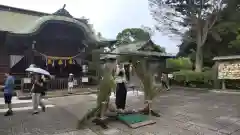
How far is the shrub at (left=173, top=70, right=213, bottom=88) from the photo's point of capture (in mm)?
14414

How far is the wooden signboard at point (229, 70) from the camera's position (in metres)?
11.9

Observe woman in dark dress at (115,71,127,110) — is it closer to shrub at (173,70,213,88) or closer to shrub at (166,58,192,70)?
shrub at (173,70,213,88)

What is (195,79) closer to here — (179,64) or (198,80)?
(198,80)

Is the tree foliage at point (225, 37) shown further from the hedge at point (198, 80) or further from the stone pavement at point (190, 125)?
the stone pavement at point (190, 125)

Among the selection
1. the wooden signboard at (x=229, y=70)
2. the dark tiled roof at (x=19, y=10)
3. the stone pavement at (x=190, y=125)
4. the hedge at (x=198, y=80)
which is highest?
→ the dark tiled roof at (x=19, y=10)

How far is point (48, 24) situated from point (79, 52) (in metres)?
3.52

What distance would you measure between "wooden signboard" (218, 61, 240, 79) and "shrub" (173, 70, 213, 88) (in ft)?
4.87

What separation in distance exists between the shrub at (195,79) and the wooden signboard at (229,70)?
1483 millimetres

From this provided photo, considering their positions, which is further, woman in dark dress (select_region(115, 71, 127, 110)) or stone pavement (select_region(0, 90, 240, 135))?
woman in dark dress (select_region(115, 71, 127, 110))

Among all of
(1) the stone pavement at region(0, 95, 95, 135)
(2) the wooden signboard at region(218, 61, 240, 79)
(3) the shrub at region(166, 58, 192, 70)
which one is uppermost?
(3) the shrub at region(166, 58, 192, 70)

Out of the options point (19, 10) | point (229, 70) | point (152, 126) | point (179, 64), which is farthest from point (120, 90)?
point (179, 64)

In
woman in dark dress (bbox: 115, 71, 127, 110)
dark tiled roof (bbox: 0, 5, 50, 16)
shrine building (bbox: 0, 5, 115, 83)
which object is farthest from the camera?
dark tiled roof (bbox: 0, 5, 50, 16)

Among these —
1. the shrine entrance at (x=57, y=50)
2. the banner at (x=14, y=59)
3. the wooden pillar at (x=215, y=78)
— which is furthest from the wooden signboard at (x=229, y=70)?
the banner at (x=14, y=59)

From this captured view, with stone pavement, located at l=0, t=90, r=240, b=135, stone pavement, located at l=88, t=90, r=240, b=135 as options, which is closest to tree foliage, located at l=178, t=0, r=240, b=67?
stone pavement, located at l=88, t=90, r=240, b=135
